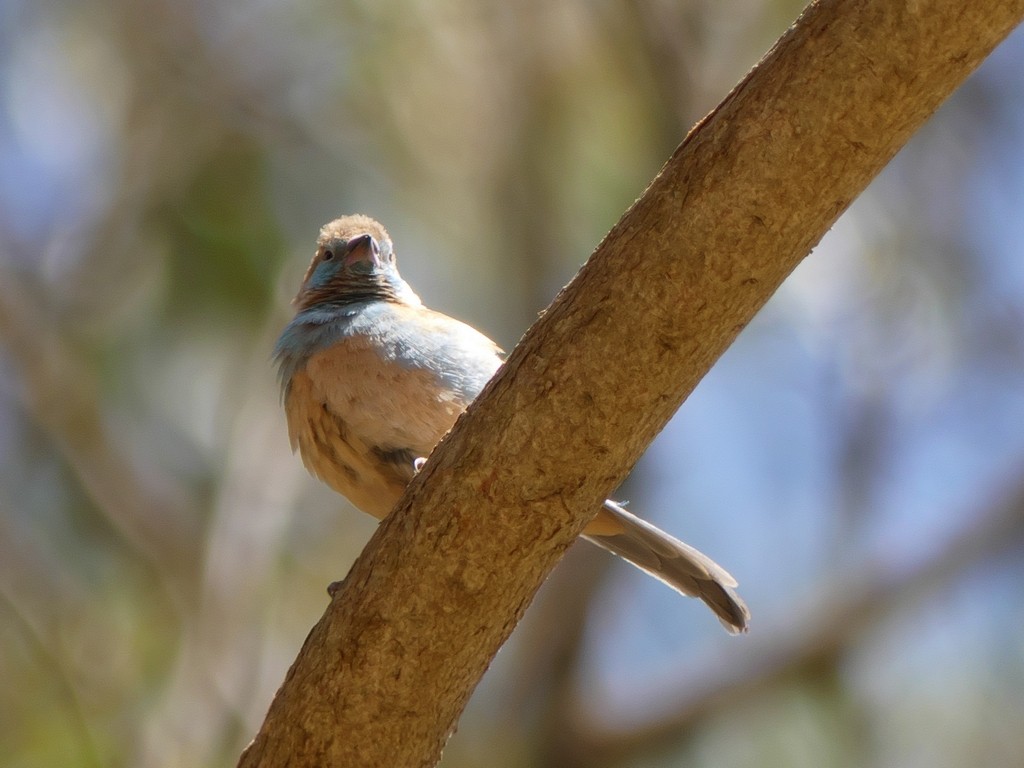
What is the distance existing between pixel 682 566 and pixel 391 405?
1292 mm

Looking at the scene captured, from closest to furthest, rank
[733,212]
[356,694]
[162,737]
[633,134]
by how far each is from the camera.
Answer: [733,212], [356,694], [162,737], [633,134]

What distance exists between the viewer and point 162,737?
7.43 meters

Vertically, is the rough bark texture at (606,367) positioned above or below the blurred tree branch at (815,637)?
below

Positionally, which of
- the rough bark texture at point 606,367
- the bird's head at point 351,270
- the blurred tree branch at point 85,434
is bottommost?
the rough bark texture at point 606,367

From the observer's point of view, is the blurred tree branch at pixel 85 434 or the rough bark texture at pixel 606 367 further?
the blurred tree branch at pixel 85 434

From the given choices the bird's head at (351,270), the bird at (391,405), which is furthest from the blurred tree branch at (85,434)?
the bird at (391,405)

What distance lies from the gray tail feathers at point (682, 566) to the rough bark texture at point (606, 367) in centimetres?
134

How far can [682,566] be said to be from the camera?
4.38 metres

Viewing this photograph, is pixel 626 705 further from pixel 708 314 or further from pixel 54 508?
pixel 708 314

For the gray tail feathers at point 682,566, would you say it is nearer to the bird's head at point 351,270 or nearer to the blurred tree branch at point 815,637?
the bird's head at point 351,270

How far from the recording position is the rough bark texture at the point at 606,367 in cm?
267

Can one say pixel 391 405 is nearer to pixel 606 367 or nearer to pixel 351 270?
pixel 351 270

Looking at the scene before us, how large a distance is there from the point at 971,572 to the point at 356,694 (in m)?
6.36

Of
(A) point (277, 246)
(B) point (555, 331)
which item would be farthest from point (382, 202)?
(B) point (555, 331)
